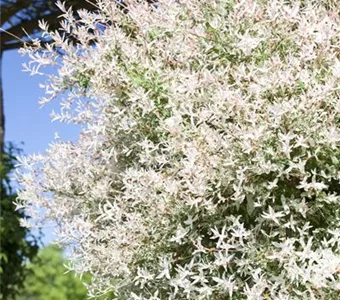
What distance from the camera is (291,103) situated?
1.88 metres

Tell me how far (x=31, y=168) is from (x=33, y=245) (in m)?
2.98

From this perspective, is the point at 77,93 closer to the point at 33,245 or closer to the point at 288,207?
the point at 288,207

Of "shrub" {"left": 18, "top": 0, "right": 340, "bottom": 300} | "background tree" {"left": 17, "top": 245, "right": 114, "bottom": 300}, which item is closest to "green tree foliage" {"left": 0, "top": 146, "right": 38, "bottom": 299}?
"shrub" {"left": 18, "top": 0, "right": 340, "bottom": 300}

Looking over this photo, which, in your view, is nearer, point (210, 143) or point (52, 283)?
point (210, 143)

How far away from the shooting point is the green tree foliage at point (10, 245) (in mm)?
5074

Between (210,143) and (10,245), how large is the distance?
12.3 feet

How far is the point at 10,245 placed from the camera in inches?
208

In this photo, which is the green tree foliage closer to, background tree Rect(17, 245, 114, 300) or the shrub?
the shrub

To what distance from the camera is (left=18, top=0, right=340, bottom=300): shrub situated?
6.25ft

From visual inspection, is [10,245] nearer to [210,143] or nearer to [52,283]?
[210,143]

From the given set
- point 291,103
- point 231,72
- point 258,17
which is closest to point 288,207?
point 291,103

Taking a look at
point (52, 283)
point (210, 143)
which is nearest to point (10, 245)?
point (210, 143)

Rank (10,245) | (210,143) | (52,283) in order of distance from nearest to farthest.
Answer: (210,143), (10,245), (52,283)

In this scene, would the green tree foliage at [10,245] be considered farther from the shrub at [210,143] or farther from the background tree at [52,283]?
the background tree at [52,283]
